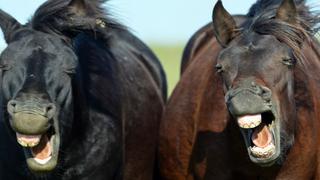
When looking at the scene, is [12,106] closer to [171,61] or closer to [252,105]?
[252,105]

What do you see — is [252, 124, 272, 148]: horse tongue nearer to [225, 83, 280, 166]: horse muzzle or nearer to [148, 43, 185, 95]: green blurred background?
[225, 83, 280, 166]: horse muzzle

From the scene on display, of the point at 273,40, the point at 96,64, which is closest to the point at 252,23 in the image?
the point at 273,40

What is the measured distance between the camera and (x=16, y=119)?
6434 mm

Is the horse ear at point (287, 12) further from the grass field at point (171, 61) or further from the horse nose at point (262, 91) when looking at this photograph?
→ the grass field at point (171, 61)

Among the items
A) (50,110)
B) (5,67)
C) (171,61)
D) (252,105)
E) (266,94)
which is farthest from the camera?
(171,61)

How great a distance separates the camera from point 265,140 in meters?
6.53

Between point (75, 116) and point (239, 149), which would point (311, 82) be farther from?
point (75, 116)

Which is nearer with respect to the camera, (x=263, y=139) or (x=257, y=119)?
(x=257, y=119)

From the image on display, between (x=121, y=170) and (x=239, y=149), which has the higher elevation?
(x=239, y=149)

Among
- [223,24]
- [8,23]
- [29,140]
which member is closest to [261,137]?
[223,24]

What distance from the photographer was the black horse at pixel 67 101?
21.7ft

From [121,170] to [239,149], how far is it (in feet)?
3.89

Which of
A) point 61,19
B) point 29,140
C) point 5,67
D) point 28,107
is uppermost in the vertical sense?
point 61,19

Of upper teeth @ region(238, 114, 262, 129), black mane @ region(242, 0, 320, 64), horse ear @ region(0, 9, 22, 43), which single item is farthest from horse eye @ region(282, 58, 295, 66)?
horse ear @ region(0, 9, 22, 43)
